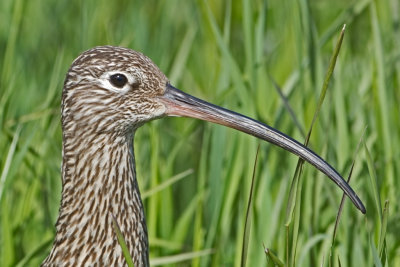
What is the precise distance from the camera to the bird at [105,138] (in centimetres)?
309

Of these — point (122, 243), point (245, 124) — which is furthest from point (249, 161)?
point (122, 243)

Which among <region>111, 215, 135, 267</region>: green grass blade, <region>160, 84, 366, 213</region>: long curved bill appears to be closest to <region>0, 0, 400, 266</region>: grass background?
<region>160, 84, 366, 213</region>: long curved bill

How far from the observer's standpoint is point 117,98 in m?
3.09

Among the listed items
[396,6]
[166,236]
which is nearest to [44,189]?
[166,236]

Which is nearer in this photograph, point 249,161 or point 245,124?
point 245,124

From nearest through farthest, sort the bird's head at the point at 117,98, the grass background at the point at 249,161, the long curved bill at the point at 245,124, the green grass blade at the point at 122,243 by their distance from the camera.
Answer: the green grass blade at the point at 122,243 → the long curved bill at the point at 245,124 → the bird's head at the point at 117,98 → the grass background at the point at 249,161

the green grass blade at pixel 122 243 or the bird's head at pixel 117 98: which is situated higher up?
the bird's head at pixel 117 98

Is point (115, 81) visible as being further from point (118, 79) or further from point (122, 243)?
point (122, 243)

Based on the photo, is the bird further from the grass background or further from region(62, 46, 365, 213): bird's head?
the grass background

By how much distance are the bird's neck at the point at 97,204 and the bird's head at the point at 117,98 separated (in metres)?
0.06

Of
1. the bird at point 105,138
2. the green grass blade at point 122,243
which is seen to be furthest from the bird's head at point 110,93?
the green grass blade at point 122,243

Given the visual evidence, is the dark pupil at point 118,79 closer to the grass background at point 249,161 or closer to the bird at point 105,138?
the bird at point 105,138

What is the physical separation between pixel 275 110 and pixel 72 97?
1.55 m

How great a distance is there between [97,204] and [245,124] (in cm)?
57
